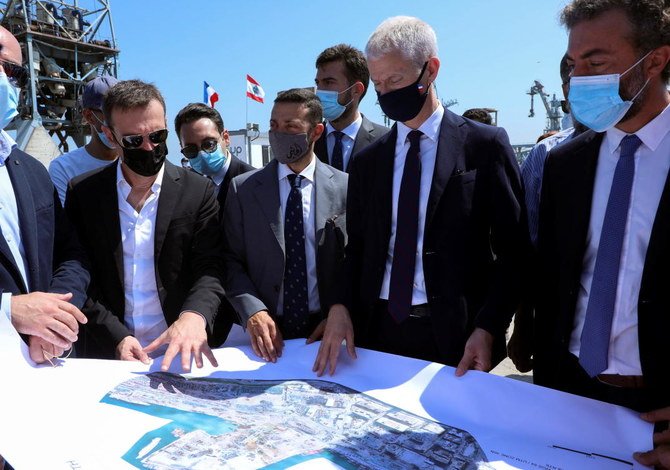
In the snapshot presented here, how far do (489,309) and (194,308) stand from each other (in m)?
1.23

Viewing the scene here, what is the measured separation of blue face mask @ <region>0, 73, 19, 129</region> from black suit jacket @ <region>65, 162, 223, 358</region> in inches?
17.3

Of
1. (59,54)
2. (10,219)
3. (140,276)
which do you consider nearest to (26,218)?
(10,219)

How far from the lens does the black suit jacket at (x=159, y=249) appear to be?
232cm

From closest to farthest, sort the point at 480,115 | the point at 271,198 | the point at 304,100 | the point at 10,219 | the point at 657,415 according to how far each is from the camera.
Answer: the point at 657,415, the point at 10,219, the point at 271,198, the point at 304,100, the point at 480,115

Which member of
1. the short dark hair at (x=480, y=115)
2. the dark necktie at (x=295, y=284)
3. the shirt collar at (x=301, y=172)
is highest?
the short dark hair at (x=480, y=115)

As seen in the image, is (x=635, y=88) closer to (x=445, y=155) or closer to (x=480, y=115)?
(x=445, y=155)

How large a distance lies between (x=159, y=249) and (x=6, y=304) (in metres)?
0.73

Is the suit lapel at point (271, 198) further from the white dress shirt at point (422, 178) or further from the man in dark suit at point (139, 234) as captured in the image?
the white dress shirt at point (422, 178)

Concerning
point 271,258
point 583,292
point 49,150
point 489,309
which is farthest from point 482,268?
point 49,150

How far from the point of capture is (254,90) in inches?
683

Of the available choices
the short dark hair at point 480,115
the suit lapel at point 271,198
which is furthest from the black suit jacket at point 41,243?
the short dark hair at point 480,115

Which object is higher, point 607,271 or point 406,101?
point 406,101

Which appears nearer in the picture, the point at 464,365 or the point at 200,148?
the point at 464,365

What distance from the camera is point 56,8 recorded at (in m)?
30.5
